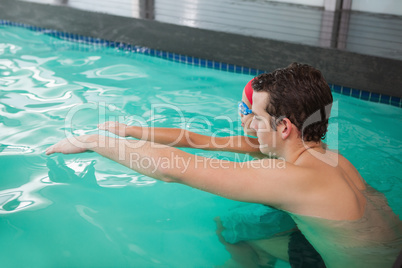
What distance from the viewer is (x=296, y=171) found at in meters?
2.07

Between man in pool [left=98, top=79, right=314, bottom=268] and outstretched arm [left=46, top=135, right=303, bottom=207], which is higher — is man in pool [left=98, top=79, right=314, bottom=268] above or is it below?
below

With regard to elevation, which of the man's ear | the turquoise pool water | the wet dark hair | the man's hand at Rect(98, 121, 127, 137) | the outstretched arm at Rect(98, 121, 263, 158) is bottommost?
the turquoise pool water

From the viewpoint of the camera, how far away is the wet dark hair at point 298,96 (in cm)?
215

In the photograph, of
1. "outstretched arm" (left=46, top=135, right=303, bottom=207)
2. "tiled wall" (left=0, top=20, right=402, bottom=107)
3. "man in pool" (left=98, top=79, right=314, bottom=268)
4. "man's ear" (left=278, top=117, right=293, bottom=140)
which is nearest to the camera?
"outstretched arm" (left=46, top=135, right=303, bottom=207)

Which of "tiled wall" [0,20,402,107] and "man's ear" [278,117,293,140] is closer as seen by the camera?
"man's ear" [278,117,293,140]

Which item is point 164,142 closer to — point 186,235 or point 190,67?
point 186,235

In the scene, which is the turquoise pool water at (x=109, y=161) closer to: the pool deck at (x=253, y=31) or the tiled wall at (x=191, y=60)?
the tiled wall at (x=191, y=60)

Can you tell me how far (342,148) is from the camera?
404cm

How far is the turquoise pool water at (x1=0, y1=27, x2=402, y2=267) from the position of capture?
9.25 feet

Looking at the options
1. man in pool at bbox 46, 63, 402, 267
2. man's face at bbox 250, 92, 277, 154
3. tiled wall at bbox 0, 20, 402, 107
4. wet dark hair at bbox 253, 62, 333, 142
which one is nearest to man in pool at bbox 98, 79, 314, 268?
man in pool at bbox 46, 63, 402, 267

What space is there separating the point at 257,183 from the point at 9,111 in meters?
3.14

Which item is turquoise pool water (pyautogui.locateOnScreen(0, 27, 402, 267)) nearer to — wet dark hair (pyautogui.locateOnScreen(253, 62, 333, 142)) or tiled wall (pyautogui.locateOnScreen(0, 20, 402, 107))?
tiled wall (pyautogui.locateOnScreen(0, 20, 402, 107))

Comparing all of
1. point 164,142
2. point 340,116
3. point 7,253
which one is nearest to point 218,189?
point 164,142

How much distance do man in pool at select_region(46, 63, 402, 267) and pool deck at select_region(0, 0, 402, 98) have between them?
2.96 m
